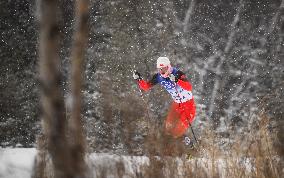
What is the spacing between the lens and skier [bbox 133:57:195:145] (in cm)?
486

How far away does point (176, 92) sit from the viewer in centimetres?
516

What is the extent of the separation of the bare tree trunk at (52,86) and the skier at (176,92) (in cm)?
358

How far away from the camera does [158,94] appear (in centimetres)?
605

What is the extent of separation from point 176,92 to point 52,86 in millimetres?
4010

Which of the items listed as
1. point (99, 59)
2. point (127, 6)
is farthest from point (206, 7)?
point (99, 59)

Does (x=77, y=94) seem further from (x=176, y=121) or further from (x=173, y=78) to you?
(x=176, y=121)

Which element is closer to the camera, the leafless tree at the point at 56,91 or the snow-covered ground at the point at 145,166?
the leafless tree at the point at 56,91

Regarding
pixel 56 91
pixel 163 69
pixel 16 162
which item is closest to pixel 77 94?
pixel 56 91

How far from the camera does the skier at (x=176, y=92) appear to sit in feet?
15.9

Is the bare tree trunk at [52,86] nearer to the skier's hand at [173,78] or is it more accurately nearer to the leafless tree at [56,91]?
the leafless tree at [56,91]

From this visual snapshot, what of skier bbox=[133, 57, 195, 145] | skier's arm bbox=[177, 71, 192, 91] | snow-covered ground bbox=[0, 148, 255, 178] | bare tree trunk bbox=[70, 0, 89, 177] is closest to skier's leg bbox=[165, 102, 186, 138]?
skier bbox=[133, 57, 195, 145]

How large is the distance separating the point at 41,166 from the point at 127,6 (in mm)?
2450

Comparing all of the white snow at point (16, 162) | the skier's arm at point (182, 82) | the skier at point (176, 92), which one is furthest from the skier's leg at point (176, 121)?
the white snow at point (16, 162)

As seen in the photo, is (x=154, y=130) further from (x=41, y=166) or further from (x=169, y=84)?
(x=169, y=84)
